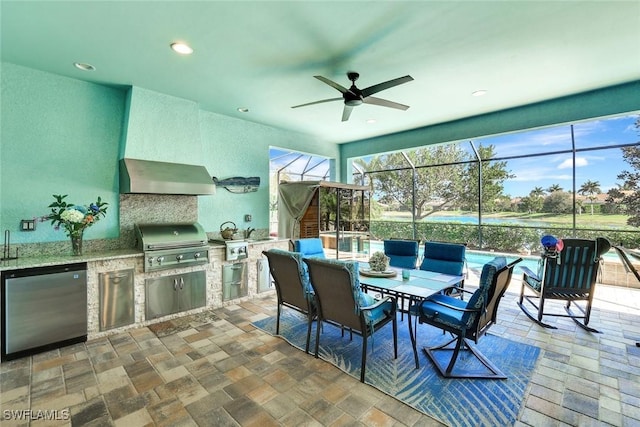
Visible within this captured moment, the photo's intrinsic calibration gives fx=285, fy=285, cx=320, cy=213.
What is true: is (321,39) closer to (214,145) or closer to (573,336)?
(214,145)

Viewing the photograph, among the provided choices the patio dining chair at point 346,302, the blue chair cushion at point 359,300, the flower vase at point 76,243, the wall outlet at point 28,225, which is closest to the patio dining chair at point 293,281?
the patio dining chair at point 346,302

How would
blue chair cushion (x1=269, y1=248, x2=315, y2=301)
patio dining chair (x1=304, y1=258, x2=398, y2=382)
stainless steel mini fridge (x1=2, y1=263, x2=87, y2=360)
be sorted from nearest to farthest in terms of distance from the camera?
1. patio dining chair (x1=304, y1=258, x2=398, y2=382)
2. stainless steel mini fridge (x1=2, y1=263, x2=87, y2=360)
3. blue chair cushion (x1=269, y1=248, x2=315, y2=301)

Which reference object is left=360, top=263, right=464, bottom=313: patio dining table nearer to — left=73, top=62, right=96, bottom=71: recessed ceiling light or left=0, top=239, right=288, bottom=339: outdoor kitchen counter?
left=0, top=239, right=288, bottom=339: outdoor kitchen counter

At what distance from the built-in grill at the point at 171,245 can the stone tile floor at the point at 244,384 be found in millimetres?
831

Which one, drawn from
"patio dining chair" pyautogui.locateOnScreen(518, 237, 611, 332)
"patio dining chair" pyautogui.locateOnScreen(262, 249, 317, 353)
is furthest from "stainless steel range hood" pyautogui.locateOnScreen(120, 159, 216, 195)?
"patio dining chair" pyautogui.locateOnScreen(518, 237, 611, 332)

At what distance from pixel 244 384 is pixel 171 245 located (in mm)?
2156

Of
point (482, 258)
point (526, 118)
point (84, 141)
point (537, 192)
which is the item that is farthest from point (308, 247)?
point (537, 192)

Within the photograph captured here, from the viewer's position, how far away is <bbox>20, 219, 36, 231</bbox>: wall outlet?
124 inches

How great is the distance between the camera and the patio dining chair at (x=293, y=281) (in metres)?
2.81

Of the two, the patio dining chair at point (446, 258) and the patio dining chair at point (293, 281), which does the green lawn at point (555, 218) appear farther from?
the patio dining chair at point (293, 281)

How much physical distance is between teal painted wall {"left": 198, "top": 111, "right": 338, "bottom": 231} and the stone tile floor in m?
2.06

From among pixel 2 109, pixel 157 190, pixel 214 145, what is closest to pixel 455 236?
pixel 214 145

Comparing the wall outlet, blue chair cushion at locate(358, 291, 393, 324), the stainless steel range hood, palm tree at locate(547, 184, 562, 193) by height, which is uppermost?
palm tree at locate(547, 184, 562, 193)

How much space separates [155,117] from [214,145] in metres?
1.03
